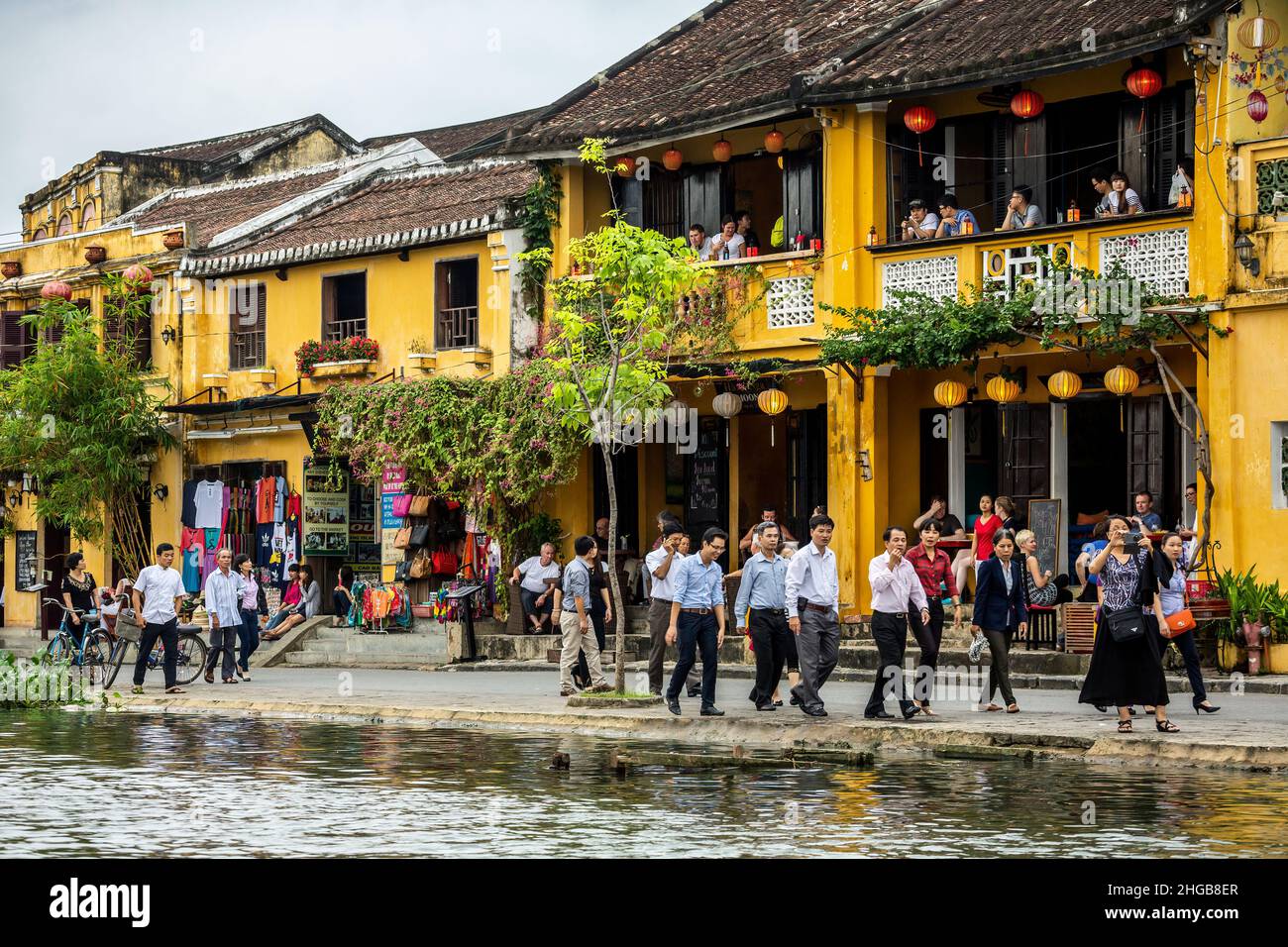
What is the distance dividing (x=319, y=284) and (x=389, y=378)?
8.49 ft

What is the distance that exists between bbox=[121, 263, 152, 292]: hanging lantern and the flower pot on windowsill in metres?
5.12

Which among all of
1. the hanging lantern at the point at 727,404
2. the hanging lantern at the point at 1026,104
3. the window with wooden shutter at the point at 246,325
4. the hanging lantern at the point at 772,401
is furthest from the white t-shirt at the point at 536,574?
the window with wooden shutter at the point at 246,325

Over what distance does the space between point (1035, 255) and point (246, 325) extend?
16.7m

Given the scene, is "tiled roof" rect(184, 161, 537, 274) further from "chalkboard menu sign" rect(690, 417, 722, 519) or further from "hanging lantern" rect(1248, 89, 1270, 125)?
"hanging lantern" rect(1248, 89, 1270, 125)

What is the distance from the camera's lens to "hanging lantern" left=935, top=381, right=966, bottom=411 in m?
24.7

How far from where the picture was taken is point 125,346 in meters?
37.0

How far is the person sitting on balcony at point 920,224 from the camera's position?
2523cm

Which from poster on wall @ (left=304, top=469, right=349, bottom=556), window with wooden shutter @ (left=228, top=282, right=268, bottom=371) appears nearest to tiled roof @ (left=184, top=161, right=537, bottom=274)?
window with wooden shutter @ (left=228, top=282, right=268, bottom=371)

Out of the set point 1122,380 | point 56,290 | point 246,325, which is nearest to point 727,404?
point 1122,380

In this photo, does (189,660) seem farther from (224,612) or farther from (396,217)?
(396,217)

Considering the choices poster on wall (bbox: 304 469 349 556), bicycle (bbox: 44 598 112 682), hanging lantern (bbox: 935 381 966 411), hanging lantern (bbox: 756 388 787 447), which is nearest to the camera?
hanging lantern (bbox: 935 381 966 411)
